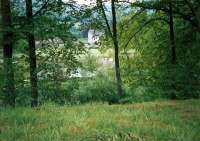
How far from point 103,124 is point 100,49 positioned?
18.2m

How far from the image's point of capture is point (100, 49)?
27.0m

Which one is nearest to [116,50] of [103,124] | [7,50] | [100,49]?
[100,49]

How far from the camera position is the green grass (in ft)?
25.5

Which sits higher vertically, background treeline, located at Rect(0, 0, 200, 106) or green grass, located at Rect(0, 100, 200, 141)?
background treeline, located at Rect(0, 0, 200, 106)

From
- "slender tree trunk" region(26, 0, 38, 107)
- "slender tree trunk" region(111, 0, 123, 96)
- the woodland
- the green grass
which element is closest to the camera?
the green grass

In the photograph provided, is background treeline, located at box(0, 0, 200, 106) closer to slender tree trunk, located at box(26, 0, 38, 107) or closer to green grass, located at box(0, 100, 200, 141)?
slender tree trunk, located at box(26, 0, 38, 107)

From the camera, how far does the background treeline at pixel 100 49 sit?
17.4m

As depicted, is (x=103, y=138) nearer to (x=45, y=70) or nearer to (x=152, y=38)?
(x=45, y=70)

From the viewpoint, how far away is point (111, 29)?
25.8m

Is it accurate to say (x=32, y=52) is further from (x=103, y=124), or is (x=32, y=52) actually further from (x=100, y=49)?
(x=103, y=124)

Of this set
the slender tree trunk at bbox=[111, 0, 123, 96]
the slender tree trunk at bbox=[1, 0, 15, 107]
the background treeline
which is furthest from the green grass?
the slender tree trunk at bbox=[111, 0, 123, 96]

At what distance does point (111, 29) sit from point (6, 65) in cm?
1055

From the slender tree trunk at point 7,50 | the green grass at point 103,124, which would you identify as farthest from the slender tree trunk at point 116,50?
the green grass at point 103,124

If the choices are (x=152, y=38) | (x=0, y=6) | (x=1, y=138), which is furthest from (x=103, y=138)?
(x=152, y=38)
